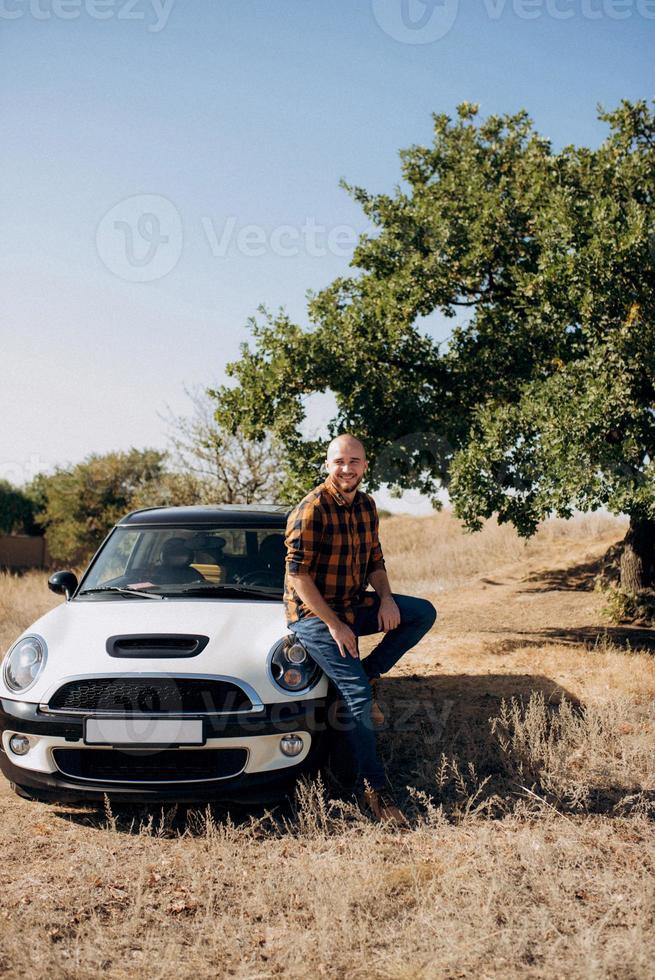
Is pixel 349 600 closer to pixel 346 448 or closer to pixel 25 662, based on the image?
pixel 346 448

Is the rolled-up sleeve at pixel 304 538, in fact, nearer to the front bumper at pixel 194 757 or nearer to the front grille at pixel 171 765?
the front bumper at pixel 194 757

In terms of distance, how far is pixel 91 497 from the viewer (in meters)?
34.0

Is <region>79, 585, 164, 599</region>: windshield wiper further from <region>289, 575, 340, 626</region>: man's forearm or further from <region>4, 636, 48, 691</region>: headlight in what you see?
<region>289, 575, 340, 626</region>: man's forearm

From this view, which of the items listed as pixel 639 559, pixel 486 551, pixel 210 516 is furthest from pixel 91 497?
pixel 210 516

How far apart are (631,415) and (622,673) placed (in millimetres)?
2959

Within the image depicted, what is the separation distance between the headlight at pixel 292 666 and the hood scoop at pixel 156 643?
1.44ft

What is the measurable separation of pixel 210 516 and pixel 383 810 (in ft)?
9.06

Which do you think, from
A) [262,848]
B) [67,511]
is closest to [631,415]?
[262,848]

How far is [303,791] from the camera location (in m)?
4.81

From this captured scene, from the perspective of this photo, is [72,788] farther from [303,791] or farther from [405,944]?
[405,944]

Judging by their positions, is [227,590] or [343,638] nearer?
[343,638]

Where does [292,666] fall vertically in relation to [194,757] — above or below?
above

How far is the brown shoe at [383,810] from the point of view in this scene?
4.87 m

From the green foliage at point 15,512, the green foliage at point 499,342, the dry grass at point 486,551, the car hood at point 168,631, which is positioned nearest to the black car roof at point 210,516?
the car hood at point 168,631
